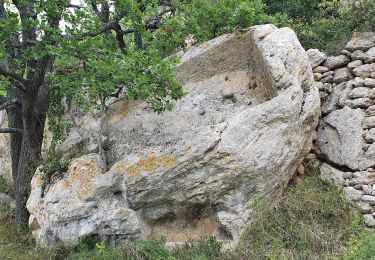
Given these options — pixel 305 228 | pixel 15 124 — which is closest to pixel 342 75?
pixel 305 228

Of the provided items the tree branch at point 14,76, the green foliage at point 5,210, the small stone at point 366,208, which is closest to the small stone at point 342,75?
the small stone at point 366,208

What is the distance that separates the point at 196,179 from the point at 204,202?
396mm

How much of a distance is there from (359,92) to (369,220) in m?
2.27

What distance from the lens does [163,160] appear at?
6.84m

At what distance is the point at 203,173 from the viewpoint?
21.8ft

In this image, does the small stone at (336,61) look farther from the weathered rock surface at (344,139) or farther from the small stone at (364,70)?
the weathered rock surface at (344,139)

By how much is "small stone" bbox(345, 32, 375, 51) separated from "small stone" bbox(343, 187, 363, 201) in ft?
9.16

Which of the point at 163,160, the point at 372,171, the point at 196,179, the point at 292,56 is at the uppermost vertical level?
the point at 292,56

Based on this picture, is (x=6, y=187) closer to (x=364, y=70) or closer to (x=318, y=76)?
(x=318, y=76)

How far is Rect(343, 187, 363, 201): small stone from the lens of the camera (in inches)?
267

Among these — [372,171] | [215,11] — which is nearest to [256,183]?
[372,171]

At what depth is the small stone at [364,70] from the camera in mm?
7727

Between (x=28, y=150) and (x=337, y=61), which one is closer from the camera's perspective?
(x=337, y=61)

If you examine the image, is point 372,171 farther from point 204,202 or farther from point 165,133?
point 165,133
